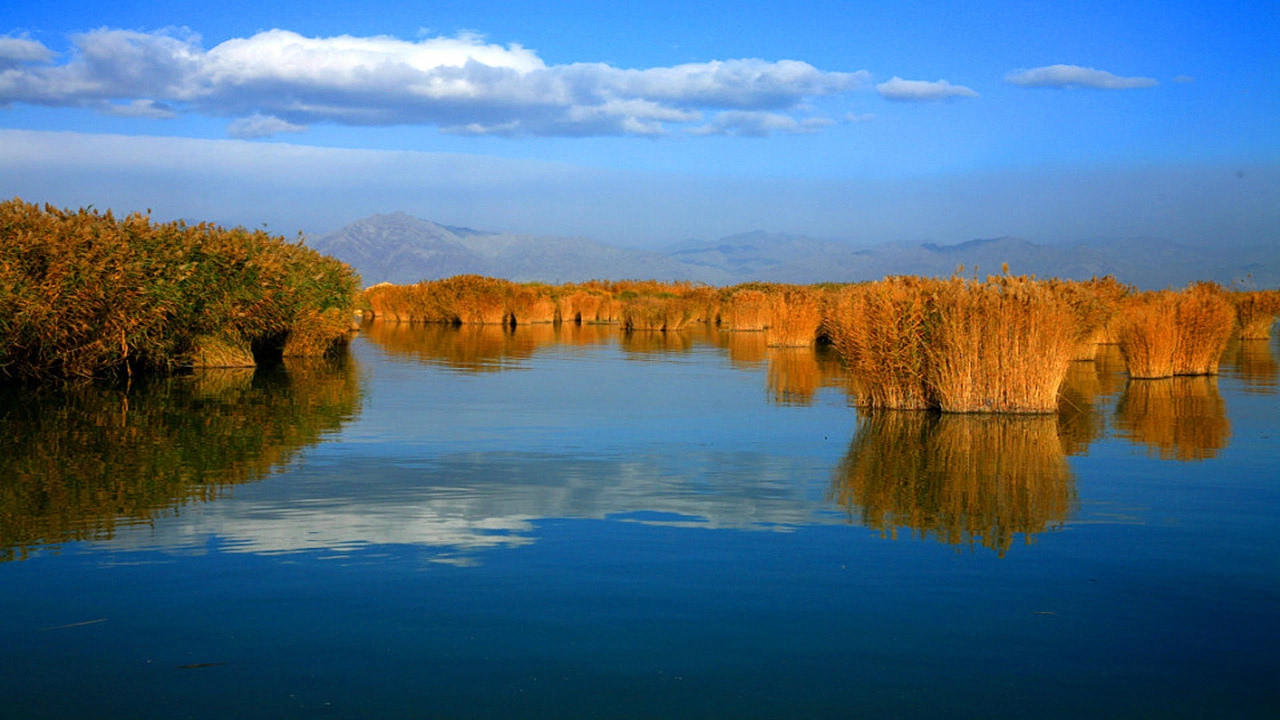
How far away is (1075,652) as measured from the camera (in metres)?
5.39

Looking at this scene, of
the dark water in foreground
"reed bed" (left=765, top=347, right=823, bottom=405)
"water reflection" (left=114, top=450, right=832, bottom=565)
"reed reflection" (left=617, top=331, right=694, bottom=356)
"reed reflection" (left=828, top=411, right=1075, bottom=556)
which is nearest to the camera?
the dark water in foreground

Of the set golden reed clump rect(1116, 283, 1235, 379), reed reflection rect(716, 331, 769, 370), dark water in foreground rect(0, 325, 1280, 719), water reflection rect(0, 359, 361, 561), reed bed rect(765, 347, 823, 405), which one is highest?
golden reed clump rect(1116, 283, 1235, 379)

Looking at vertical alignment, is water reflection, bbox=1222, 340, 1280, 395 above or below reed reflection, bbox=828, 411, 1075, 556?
above

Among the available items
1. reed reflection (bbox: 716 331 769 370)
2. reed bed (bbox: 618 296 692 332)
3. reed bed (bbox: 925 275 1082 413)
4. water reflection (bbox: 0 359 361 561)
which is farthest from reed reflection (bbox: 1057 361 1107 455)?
reed bed (bbox: 618 296 692 332)

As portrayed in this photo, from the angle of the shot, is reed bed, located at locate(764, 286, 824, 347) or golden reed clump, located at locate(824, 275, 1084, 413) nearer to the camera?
golden reed clump, located at locate(824, 275, 1084, 413)

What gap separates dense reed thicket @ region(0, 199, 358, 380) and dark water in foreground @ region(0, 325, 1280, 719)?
372 cm

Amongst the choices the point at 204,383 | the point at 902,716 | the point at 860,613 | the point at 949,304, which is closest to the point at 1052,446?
the point at 949,304

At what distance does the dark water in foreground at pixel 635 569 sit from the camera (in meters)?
4.89

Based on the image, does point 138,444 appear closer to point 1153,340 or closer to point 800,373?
point 800,373

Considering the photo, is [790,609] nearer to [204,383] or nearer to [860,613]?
[860,613]

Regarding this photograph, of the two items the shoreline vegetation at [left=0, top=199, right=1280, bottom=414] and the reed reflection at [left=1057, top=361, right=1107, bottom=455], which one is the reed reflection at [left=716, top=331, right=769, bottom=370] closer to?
the shoreline vegetation at [left=0, top=199, right=1280, bottom=414]

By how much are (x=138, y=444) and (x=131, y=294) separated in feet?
23.7

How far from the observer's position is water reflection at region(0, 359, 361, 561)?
27.2 ft

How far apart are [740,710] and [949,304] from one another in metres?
10.7
